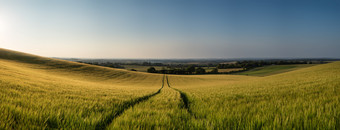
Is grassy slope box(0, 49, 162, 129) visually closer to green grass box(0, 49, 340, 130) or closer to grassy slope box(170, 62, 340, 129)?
green grass box(0, 49, 340, 130)

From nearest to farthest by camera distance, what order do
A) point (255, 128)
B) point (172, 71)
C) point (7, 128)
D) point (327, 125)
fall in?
1. point (7, 128)
2. point (327, 125)
3. point (255, 128)
4. point (172, 71)

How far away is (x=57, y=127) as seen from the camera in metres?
1.81

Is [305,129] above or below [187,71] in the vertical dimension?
above

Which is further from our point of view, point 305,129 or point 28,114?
point 28,114

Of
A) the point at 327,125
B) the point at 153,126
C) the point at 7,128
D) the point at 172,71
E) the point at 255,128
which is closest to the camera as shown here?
the point at 7,128

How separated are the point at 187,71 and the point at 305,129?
91201 mm

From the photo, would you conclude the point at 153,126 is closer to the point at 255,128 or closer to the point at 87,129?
the point at 87,129

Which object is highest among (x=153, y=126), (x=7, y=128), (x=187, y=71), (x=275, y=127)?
(x=7, y=128)

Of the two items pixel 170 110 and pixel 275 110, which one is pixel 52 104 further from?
pixel 275 110

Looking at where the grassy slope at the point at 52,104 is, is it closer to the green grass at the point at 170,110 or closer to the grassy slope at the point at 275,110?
the green grass at the point at 170,110

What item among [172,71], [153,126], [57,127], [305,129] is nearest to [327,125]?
[305,129]

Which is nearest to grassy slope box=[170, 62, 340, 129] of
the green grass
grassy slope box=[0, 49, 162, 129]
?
the green grass

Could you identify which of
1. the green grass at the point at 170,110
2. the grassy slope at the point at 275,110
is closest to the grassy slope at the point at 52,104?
the green grass at the point at 170,110

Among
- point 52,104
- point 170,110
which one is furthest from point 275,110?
point 52,104
